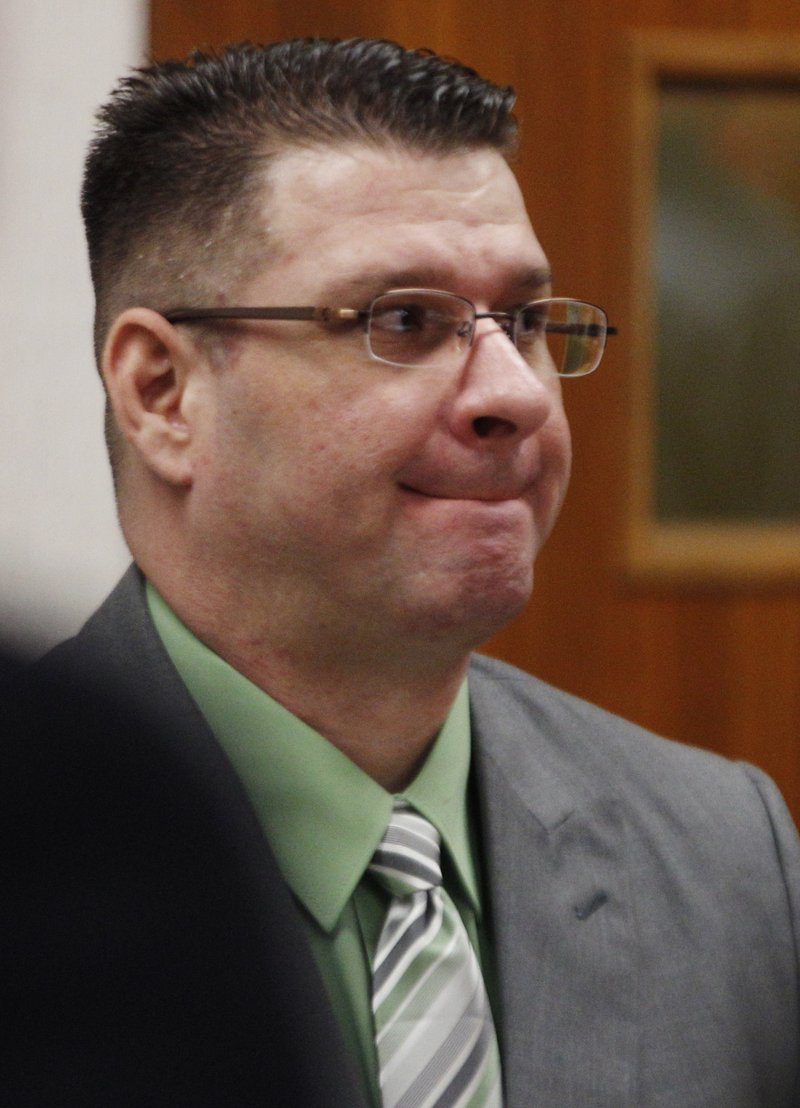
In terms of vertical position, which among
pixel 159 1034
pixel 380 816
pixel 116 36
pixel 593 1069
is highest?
pixel 116 36

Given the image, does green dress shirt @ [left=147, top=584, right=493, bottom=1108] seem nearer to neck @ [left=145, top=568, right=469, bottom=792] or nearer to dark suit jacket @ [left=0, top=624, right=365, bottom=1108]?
neck @ [left=145, top=568, right=469, bottom=792]

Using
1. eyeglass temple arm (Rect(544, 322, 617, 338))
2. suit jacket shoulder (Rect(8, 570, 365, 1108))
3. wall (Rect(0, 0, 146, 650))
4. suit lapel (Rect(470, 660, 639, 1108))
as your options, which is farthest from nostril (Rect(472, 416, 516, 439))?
wall (Rect(0, 0, 146, 650))

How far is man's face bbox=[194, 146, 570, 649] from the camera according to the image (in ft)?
2.75

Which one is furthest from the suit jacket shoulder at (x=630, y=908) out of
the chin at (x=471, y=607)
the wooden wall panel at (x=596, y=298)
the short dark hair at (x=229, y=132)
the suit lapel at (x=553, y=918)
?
the wooden wall panel at (x=596, y=298)

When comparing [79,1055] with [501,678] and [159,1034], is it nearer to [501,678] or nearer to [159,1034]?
[159,1034]

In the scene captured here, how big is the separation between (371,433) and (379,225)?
5.0 inches

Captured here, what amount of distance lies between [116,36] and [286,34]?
211 mm

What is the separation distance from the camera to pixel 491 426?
858 millimetres

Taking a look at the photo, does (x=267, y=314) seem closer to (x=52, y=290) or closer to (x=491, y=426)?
(x=491, y=426)

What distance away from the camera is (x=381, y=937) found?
82 centimetres

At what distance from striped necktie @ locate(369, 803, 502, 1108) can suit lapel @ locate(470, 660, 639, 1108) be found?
29 millimetres

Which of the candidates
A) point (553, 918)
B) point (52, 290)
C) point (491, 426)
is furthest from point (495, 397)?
point (52, 290)

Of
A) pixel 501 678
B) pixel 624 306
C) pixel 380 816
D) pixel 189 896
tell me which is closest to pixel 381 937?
pixel 380 816

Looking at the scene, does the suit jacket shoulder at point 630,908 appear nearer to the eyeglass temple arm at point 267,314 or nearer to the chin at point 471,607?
the chin at point 471,607
